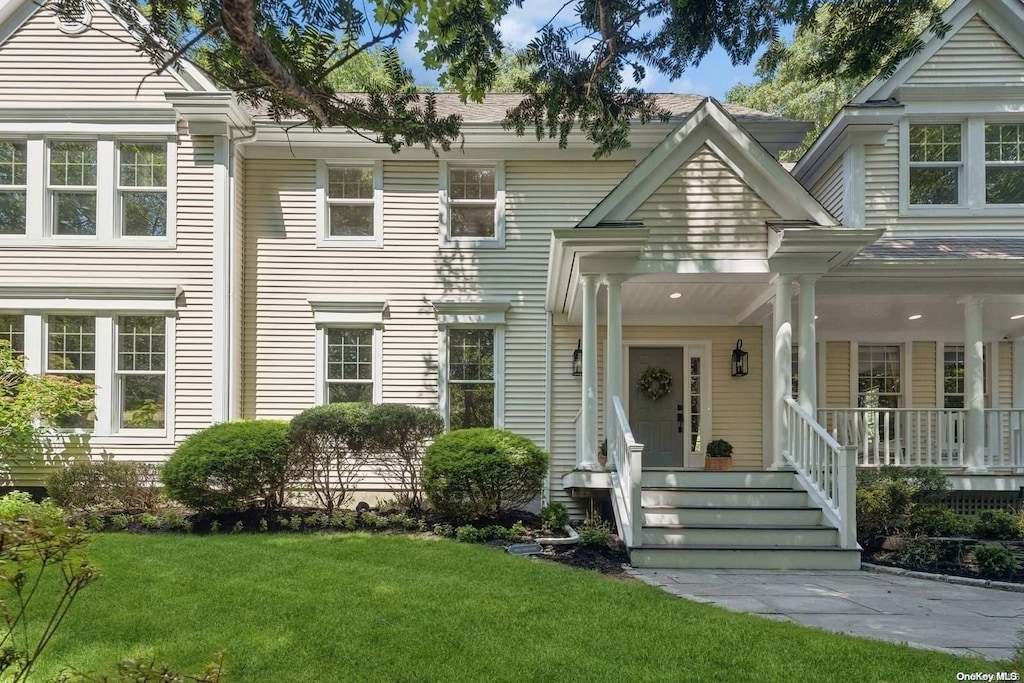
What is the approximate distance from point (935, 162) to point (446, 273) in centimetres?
809

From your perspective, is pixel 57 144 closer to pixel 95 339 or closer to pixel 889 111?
pixel 95 339

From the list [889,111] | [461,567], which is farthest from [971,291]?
[461,567]

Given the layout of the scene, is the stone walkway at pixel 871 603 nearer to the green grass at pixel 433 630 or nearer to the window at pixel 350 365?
the green grass at pixel 433 630

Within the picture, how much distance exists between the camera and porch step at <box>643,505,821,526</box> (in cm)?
734

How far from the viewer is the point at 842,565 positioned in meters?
6.89

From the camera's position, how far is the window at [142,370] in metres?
10.5

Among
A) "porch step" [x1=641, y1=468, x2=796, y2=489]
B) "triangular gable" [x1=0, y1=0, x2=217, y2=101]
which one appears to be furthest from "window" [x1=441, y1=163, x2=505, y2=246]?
"porch step" [x1=641, y1=468, x2=796, y2=489]

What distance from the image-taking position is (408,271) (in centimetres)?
1102

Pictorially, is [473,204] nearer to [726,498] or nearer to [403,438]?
[403,438]

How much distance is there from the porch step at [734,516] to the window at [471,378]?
4139 mm

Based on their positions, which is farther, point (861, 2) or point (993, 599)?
point (861, 2)

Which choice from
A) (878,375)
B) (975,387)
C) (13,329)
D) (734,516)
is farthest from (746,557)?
(13,329)

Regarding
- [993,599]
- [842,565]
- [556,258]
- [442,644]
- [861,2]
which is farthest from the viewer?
[556,258]

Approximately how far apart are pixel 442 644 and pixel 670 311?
24.3 feet
